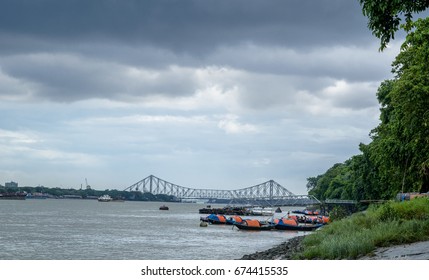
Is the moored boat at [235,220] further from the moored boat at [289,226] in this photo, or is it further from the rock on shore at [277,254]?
the rock on shore at [277,254]

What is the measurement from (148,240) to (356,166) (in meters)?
26.1

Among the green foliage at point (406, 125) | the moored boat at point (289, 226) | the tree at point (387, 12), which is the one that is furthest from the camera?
the moored boat at point (289, 226)

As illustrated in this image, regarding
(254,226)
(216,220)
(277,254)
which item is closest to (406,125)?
(277,254)

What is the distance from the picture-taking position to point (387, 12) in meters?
20.2

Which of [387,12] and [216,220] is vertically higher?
[387,12]

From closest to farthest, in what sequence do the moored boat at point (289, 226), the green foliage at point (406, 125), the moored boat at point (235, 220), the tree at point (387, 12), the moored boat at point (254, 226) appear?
the tree at point (387, 12)
the green foliage at point (406, 125)
the moored boat at point (289, 226)
the moored boat at point (254, 226)
the moored boat at point (235, 220)

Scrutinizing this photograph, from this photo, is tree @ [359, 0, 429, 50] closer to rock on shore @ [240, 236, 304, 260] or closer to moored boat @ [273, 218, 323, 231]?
rock on shore @ [240, 236, 304, 260]

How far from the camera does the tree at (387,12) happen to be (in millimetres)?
19734

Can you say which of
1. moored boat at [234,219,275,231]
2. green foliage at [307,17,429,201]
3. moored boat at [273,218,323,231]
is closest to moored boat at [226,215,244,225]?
moored boat at [234,219,275,231]

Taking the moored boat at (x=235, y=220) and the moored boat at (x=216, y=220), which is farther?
the moored boat at (x=216, y=220)

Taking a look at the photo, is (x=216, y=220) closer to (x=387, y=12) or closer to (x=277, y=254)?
(x=277, y=254)

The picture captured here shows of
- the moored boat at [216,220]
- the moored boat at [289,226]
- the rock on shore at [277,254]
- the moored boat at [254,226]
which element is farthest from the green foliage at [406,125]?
the moored boat at [216,220]
